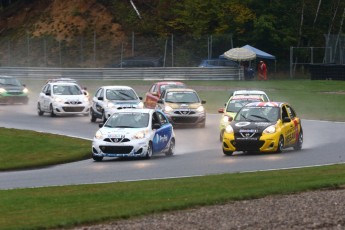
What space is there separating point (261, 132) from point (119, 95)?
603 inches

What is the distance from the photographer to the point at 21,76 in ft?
230

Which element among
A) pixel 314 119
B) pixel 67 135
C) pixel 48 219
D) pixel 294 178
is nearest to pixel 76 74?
pixel 314 119

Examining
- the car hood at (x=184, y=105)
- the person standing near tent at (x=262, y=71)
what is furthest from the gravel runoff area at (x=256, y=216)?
the person standing near tent at (x=262, y=71)

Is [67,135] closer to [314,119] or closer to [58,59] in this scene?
[314,119]

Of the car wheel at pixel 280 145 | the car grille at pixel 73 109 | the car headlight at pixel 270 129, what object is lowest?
the car grille at pixel 73 109

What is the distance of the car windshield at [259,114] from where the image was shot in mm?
29172

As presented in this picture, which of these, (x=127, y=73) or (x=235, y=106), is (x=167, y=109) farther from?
(x=127, y=73)

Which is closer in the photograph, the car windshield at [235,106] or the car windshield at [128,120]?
the car windshield at [128,120]

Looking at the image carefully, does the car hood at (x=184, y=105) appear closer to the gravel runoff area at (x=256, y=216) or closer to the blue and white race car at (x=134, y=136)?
the blue and white race car at (x=134, y=136)

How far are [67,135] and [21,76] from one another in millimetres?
35131

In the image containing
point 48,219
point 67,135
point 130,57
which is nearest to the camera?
point 48,219

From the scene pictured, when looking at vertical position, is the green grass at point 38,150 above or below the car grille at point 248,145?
below

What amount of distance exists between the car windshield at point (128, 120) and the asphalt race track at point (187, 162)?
3.24ft

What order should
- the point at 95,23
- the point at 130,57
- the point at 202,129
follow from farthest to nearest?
1. the point at 95,23
2. the point at 130,57
3. the point at 202,129
